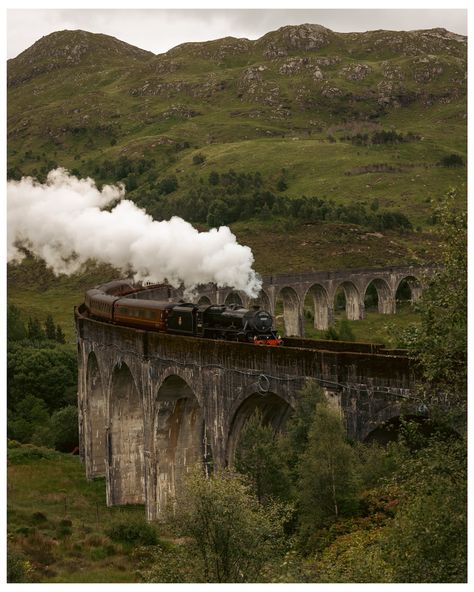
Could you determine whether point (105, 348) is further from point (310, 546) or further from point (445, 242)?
point (445, 242)

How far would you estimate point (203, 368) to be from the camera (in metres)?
36.1

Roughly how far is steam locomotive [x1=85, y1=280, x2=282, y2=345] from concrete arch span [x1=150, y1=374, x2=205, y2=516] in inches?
128

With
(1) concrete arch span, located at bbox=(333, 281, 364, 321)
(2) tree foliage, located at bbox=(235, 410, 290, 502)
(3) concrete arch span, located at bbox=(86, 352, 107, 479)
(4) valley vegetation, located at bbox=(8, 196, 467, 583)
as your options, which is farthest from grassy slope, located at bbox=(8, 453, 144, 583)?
(1) concrete arch span, located at bbox=(333, 281, 364, 321)

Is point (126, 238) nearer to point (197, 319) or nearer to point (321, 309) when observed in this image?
point (197, 319)

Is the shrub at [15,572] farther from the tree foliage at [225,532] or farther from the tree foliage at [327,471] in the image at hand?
the tree foliage at [327,471]

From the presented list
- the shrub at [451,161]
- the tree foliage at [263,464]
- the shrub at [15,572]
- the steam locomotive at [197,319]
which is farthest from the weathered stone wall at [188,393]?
the shrub at [451,161]

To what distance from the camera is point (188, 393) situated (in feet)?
135

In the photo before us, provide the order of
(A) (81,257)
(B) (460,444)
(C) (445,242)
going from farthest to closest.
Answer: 1. (A) (81,257)
2. (C) (445,242)
3. (B) (460,444)

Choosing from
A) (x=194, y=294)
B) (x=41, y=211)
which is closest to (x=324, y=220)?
(x=194, y=294)

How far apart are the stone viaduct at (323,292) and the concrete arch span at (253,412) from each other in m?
54.6

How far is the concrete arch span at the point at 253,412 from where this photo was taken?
33656mm

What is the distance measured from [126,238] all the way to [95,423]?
53.7ft

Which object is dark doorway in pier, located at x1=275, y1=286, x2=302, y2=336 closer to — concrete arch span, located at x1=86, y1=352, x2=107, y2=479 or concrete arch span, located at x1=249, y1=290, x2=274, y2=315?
concrete arch span, located at x1=249, y1=290, x2=274, y2=315

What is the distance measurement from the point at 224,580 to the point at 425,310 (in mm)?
8873
